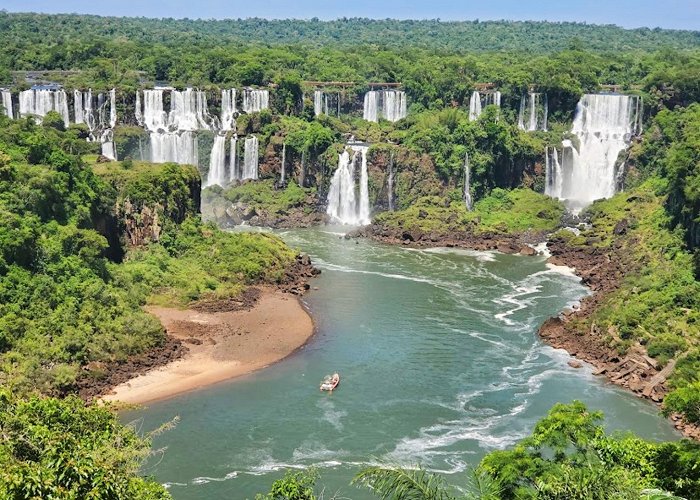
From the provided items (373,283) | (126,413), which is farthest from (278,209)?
(126,413)

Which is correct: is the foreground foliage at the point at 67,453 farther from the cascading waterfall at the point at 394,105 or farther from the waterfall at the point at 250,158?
the cascading waterfall at the point at 394,105

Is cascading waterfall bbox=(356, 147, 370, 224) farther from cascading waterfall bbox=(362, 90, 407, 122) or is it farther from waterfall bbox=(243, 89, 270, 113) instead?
cascading waterfall bbox=(362, 90, 407, 122)

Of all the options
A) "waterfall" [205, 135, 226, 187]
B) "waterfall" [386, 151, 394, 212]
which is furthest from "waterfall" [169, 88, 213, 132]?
"waterfall" [386, 151, 394, 212]

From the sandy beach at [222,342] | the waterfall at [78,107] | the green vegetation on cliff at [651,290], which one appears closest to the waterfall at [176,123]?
the waterfall at [78,107]

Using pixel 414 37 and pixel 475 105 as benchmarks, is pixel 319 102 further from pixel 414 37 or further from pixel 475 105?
pixel 414 37

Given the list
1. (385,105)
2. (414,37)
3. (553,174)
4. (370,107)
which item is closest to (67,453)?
(553,174)

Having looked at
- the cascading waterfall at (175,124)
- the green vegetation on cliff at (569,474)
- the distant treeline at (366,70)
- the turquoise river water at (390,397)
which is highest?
the distant treeline at (366,70)
